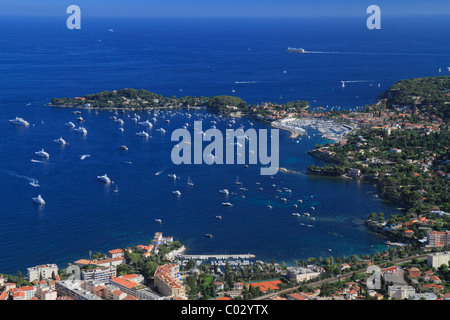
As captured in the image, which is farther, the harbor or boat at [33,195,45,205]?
the harbor

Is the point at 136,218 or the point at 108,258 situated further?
the point at 136,218

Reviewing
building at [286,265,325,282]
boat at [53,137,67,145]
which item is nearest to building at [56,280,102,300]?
building at [286,265,325,282]

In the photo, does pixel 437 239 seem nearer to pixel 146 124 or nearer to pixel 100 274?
pixel 100 274

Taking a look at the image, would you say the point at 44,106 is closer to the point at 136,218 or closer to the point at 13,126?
the point at 13,126

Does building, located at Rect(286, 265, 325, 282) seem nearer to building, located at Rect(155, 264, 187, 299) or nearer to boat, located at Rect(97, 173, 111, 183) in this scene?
building, located at Rect(155, 264, 187, 299)
